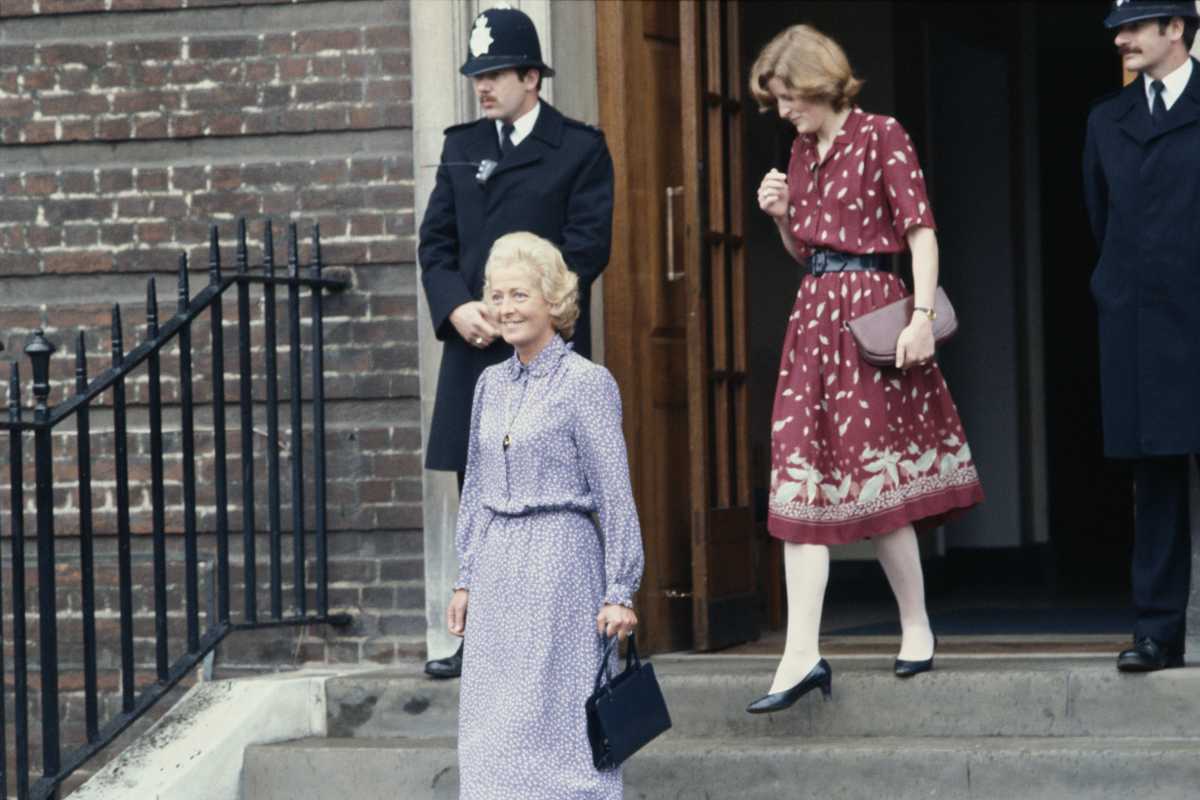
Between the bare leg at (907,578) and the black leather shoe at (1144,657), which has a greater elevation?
the bare leg at (907,578)

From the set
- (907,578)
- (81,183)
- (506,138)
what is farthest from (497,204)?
(81,183)

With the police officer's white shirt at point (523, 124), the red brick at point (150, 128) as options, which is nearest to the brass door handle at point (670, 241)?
the police officer's white shirt at point (523, 124)

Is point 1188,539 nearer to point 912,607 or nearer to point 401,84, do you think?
point 912,607

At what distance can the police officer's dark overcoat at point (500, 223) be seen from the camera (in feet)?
21.1

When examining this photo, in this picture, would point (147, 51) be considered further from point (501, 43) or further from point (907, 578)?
point (907, 578)

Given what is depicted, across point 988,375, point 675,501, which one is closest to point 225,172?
point 675,501

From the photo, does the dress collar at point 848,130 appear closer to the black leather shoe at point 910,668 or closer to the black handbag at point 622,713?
the black leather shoe at point 910,668

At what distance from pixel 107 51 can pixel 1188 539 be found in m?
3.78

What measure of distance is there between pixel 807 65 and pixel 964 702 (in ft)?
5.45

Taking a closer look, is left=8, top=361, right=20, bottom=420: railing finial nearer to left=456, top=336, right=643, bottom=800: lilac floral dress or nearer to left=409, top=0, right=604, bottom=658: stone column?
left=456, top=336, right=643, bottom=800: lilac floral dress

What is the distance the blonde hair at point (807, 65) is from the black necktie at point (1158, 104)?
29.7 inches

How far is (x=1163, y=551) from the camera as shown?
5.93m

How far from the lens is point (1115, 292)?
5.96 m

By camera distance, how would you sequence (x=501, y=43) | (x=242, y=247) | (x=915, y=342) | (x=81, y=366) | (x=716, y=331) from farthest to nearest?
(x=716, y=331)
(x=242, y=247)
(x=501, y=43)
(x=81, y=366)
(x=915, y=342)
